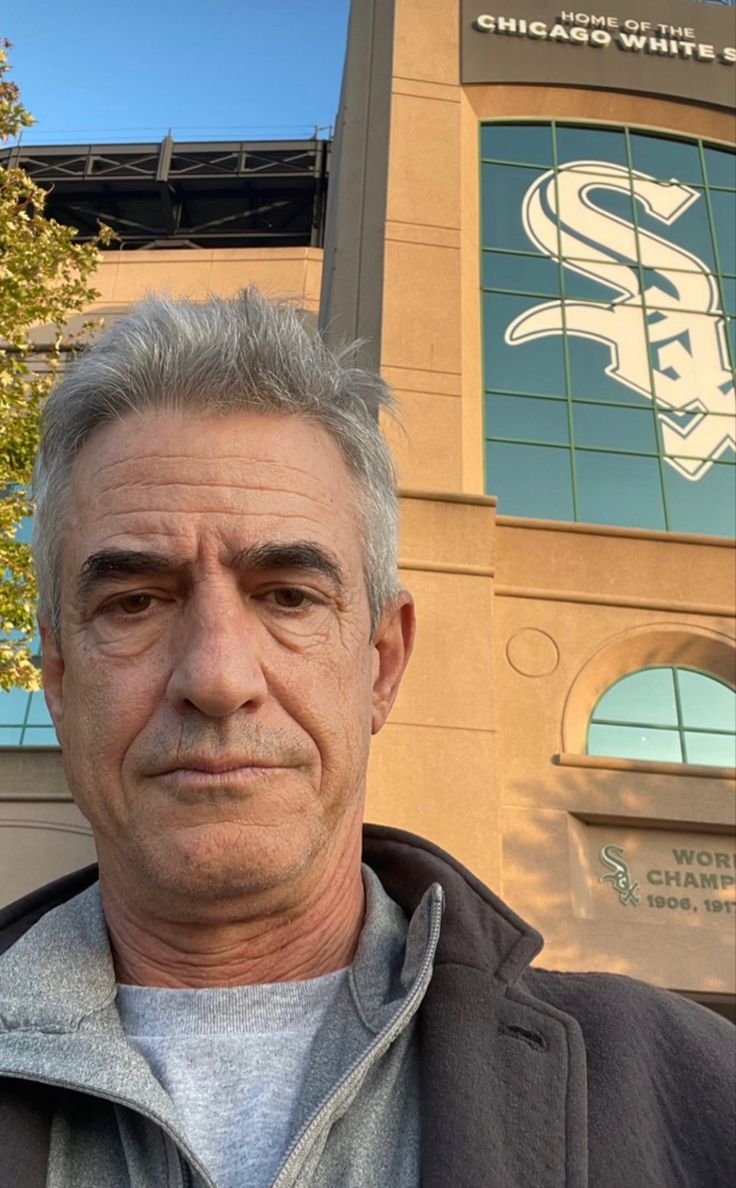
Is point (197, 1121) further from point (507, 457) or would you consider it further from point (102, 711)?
point (507, 457)

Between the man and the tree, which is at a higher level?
the tree

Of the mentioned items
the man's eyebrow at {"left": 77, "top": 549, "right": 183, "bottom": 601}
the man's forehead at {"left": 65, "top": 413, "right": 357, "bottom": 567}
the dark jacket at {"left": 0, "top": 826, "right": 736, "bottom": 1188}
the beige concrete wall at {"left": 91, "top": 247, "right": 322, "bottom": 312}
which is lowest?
the dark jacket at {"left": 0, "top": 826, "right": 736, "bottom": 1188}

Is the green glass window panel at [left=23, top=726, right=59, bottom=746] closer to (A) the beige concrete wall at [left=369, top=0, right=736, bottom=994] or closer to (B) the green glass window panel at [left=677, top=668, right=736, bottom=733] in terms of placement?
(A) the beige concrete wall at [left=369, top=0, right=736, bottom=994]

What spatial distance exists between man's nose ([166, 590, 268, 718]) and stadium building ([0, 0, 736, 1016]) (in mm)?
5016

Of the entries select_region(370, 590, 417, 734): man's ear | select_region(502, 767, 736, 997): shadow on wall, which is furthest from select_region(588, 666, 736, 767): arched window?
select_region(370, 590, 417, 734): man's ear

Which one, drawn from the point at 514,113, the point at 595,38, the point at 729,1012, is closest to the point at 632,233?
the point at 514,113

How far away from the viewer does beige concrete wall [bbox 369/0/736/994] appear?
7938mm

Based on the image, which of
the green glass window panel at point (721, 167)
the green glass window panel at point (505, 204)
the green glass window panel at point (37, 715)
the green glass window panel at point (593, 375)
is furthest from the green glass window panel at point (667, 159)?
the green glass window panel at point (37, 715)

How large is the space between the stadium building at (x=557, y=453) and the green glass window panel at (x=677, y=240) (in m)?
0.04

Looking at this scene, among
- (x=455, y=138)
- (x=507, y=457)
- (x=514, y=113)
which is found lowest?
(x=507, y=457)

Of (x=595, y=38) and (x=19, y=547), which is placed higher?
(x=595, y=38)

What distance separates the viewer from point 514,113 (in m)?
12.7

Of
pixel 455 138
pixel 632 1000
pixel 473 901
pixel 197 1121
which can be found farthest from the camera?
pixel 455 138

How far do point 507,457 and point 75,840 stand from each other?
27.2 ft
